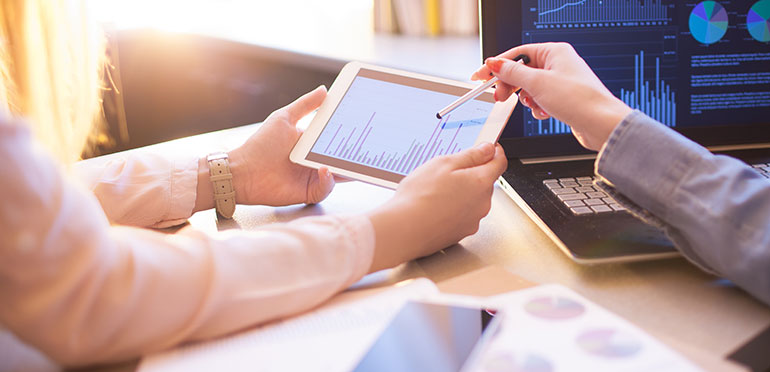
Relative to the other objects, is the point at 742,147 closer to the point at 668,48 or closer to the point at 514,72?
the point at 668,48

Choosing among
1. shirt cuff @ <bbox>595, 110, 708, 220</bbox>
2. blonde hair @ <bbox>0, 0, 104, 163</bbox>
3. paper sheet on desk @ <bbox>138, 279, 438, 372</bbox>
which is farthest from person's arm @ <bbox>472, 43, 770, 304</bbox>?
blonde hair @ <bbox>0, 0, 104, 163</bbox>

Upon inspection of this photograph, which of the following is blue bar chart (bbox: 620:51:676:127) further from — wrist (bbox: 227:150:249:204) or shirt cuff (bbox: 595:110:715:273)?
wrist (bbox: 227:150:249:204)

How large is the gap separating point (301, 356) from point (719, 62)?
2.25 feet

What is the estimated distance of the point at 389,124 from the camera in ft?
2.49

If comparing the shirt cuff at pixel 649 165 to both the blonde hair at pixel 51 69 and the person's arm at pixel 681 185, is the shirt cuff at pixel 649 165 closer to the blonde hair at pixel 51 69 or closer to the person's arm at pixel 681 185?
the person's arm at pixel 681 185

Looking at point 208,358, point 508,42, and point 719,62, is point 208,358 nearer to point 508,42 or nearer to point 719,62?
point 508,42

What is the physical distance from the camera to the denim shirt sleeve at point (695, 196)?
0.51 m

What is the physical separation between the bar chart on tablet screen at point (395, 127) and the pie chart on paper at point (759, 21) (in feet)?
1.23

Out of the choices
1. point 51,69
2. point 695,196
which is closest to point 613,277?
point 695,196

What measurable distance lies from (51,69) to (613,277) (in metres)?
0.65

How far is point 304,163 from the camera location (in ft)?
2.55

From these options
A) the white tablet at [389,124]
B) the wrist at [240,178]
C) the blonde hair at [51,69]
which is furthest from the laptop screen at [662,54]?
the blonde hair at [51,69]

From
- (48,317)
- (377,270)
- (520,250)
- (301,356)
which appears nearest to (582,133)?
(520,250)

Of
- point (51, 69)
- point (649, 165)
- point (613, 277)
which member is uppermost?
point (51, 69)
